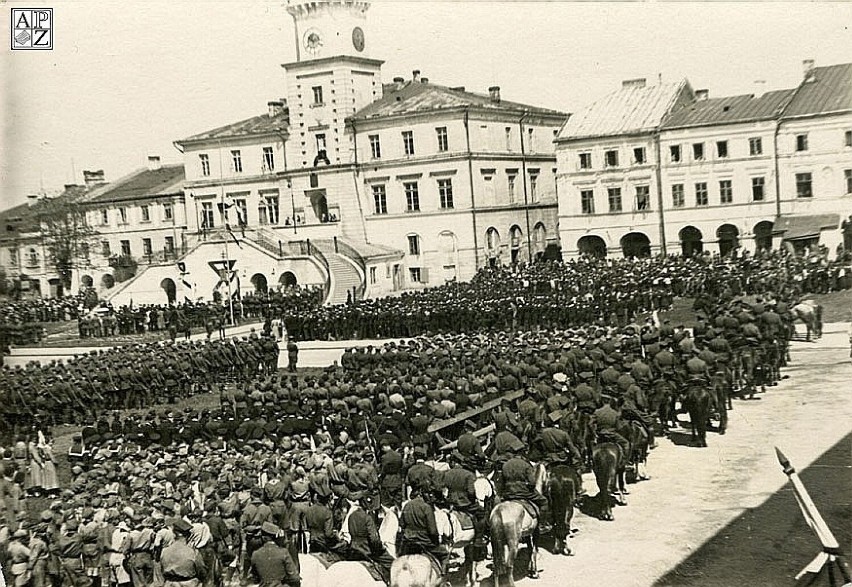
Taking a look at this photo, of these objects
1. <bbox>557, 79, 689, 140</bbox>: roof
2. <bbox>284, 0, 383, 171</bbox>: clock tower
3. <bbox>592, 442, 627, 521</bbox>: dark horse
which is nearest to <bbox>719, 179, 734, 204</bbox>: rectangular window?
<bbox>557, 79, 689, 140</bbox>: roof

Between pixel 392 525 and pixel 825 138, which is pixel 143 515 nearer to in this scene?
pixel 392 525

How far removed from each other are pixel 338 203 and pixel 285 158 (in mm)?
3568

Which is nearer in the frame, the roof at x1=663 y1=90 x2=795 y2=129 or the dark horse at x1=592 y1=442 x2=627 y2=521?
the dark horse at x1=592 y1=442 x2=627 y2=521

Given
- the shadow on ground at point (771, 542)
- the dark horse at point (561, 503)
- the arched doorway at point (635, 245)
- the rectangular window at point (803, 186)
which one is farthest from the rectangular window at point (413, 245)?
the dark horse at point (561, 503)

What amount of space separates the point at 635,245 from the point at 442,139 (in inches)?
374

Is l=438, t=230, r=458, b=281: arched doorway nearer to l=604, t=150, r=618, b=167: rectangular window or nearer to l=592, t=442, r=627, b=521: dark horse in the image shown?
l=604, t=150, r=618, b=167: rectangular window

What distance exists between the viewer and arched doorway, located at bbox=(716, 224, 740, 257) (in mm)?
35125

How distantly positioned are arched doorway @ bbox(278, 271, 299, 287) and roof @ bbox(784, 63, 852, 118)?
63.0 ft

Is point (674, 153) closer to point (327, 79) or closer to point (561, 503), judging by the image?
point (327, 79)

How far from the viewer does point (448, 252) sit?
4062 centimetres

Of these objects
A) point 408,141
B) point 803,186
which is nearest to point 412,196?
point 408,141

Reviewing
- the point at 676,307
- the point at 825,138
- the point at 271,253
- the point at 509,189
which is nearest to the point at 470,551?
the point at 676,307

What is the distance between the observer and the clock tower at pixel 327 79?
37125 millimetres

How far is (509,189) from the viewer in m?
42.2
